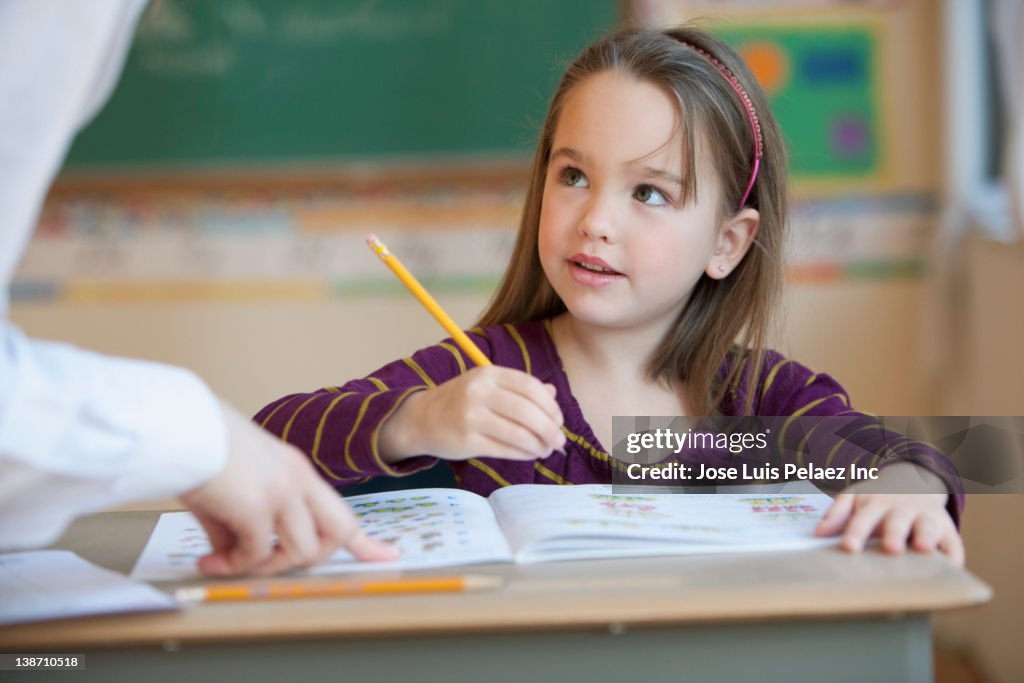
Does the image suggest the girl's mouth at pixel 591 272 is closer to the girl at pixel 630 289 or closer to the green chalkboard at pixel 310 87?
the girl at pixel 630 289

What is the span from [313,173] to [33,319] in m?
0.80

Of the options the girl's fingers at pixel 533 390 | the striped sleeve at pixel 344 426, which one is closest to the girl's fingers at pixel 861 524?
the girl's fingers at pixel 533 390

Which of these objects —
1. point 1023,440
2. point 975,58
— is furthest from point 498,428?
point 975,58

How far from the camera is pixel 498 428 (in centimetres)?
88

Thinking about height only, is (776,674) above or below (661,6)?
below

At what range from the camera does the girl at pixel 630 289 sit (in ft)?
3.59

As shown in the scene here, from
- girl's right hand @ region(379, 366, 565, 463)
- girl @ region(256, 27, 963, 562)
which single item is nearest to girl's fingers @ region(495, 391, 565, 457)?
girl's right hand @ region(379, 366, 565, 463)

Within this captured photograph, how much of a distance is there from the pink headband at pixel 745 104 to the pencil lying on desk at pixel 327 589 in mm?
746

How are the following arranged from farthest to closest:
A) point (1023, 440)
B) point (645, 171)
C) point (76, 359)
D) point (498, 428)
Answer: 1. point (1023, 440)
2. point (645, 171)
3. point (498, 428)
4. point (76, 359)

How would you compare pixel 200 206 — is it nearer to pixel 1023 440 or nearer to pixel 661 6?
pixel 661 6

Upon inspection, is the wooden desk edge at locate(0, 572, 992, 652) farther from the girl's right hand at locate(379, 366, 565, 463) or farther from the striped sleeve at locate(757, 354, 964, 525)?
the striped sleeve at locate(757, 354, 964, 525)

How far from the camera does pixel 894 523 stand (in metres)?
0.86

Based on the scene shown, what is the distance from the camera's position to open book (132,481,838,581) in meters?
0.81

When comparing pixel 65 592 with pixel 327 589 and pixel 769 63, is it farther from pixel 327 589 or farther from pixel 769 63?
pixel 769 63
